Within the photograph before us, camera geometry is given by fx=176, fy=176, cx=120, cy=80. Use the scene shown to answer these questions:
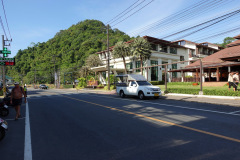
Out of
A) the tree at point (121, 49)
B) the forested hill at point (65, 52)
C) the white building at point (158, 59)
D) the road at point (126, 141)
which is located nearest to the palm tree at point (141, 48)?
the tree at point (121, 49)

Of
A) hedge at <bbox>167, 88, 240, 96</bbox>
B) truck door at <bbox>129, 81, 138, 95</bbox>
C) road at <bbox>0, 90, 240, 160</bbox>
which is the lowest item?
road at <bbox>0, 90, 240, 160</bbox>

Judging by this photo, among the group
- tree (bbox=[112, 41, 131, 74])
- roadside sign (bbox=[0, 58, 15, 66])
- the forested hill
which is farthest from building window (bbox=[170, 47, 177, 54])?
roadside sign (bbox=[0, 58, 15, 66])

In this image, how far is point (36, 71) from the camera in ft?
300

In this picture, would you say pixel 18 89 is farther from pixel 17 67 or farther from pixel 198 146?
pixel 17 67

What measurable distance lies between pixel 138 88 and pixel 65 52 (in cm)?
6504

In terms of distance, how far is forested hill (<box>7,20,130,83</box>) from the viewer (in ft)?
221

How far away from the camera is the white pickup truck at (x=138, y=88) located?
14.7 m

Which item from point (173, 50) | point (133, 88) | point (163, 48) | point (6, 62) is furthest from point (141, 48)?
point (6, 62)

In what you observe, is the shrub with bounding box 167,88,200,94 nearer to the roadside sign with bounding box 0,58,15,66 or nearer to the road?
the road

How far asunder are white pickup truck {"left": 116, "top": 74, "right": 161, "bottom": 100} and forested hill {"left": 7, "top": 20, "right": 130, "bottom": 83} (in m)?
41.6

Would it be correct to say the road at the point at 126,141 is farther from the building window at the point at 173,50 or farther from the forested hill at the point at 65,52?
the forested hill at the point at 65,52

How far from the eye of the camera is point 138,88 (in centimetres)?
1541

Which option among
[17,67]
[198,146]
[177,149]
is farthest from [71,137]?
[17,67]

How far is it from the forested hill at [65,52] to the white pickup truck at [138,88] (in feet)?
136
